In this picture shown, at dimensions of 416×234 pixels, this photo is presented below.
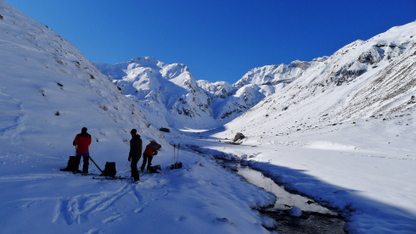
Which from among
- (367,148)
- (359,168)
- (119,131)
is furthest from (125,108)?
(367,148)

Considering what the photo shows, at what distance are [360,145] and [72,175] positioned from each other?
32.3 m

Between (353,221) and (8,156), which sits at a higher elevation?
(8,156)

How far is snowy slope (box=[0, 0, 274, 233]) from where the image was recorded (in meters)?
4.63

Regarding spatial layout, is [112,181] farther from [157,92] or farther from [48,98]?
[157,92]

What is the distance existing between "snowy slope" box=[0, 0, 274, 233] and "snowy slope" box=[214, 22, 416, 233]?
4.48 meters

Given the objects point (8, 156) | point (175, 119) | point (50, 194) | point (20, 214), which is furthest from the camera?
point (175, 119)

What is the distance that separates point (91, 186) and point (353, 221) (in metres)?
10.5

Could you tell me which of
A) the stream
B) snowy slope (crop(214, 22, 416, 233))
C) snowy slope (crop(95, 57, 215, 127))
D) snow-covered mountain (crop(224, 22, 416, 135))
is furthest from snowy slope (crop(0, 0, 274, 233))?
snowy slope (crop(95, 57, 215, 127))

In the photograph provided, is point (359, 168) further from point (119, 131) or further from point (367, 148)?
point (119, 131)

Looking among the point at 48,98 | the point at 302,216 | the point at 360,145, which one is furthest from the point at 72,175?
the point at 360,145

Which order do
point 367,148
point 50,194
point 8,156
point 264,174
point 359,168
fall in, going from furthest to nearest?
point 367,148 → point 264,174 → point 359,168 → point 8,156 → point 50,194

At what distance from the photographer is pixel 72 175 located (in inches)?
313

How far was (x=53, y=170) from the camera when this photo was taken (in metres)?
8.17

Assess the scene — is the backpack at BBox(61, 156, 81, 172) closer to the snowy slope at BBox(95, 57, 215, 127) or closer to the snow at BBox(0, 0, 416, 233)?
the snow at BBox(0, 0, 416, 233)
